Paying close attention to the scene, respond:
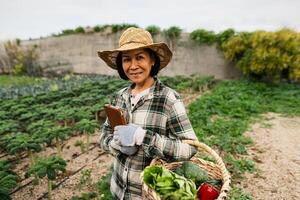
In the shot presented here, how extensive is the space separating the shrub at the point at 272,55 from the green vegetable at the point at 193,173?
11095 mm

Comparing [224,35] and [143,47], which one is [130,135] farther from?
[224,35]

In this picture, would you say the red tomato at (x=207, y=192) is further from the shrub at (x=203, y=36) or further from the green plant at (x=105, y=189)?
the shrub at (x=203, y=36)

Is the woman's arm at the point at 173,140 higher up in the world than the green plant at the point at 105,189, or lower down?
higher up

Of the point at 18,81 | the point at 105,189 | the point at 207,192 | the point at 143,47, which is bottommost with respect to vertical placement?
the point at 18,81

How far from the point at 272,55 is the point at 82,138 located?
8.30 m

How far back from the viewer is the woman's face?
2195mm

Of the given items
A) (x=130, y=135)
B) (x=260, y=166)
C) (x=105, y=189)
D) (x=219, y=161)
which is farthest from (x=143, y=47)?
(x=260, y=166)

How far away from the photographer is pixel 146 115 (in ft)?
7.14

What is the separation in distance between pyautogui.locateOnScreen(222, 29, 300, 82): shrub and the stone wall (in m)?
1.86

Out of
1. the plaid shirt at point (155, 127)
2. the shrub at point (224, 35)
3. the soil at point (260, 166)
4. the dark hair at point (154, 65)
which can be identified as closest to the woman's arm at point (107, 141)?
the plaid shirt at point (155, 127)

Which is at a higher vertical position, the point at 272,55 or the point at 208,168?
the point at 208,168

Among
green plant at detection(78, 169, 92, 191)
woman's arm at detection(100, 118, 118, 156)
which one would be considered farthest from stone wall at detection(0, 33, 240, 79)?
woman's arm at detection(100, 118, 118, 156)

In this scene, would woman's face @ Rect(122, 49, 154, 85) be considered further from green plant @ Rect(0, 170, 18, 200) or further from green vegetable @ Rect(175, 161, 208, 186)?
green plant @ Rect(0, 170, 18, 200)

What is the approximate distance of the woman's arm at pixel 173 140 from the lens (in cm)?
200
